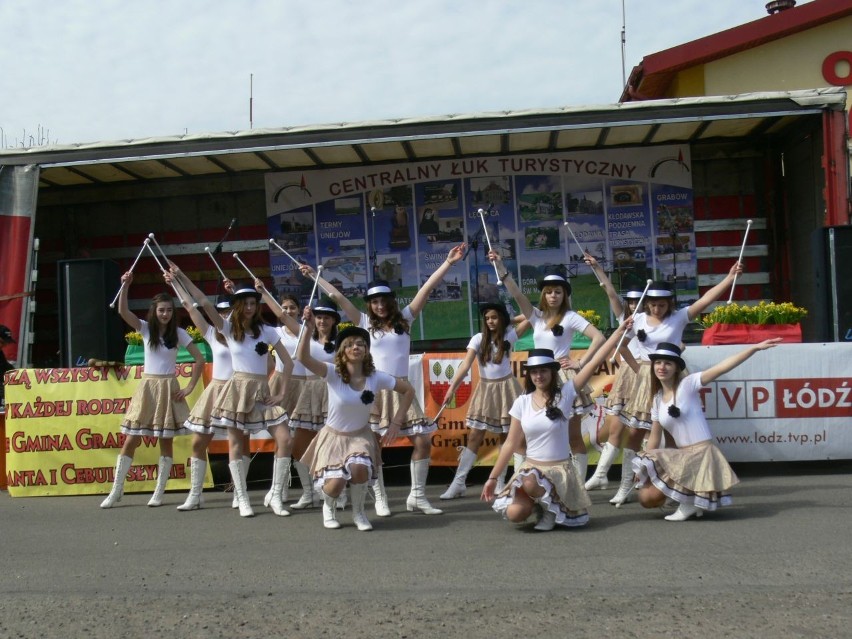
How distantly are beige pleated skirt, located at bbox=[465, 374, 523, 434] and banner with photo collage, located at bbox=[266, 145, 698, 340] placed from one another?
5.31m

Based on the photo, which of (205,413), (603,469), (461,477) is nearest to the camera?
(205,413)

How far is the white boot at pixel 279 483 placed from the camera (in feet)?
26.6

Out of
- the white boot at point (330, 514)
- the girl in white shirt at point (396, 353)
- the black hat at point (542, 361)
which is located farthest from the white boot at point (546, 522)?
the white boot at point (330, 514)

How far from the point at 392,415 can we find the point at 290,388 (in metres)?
1.16

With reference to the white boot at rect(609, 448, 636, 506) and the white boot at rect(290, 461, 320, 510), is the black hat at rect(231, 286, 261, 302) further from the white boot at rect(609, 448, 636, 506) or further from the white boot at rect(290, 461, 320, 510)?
the white boot at rect(609, 448, 636, 506)

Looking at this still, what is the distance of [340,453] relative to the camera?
7.18 metres

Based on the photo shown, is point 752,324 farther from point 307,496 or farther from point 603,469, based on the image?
point 307,496

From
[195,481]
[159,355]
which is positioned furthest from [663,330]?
[159,355]

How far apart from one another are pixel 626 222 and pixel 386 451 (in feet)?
19.2

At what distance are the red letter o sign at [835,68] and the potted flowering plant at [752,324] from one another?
912cm

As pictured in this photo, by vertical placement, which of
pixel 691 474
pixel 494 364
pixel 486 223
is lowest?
pixel 691 474

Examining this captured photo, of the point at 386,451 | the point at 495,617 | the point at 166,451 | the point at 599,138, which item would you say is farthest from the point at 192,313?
the point at 599,138

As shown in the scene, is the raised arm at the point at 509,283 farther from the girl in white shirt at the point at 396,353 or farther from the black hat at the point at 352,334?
the black hat at the point at 352,334

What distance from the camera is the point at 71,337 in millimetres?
11219
